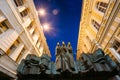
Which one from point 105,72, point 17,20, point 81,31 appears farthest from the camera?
point 81,31

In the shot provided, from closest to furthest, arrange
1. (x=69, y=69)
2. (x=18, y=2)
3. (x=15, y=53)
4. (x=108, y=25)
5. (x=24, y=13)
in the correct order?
(x=69, y=69) < (x=15, y=53) < (x=108, y=25) < (x=18, y=2) < (x=24, y=13)

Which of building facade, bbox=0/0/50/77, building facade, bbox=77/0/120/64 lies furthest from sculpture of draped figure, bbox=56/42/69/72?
building facade, bbox=77/0/120/64

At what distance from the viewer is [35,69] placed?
3.34 m

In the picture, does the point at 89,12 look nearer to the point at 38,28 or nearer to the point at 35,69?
the point at 38,28

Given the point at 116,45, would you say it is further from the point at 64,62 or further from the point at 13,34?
the point at 13,34

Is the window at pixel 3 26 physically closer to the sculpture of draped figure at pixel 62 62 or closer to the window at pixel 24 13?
the window at pixel 24 13

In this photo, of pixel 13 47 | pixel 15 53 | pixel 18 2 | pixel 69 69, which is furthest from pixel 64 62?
pixel 18 2

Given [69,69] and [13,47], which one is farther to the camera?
[13,47]

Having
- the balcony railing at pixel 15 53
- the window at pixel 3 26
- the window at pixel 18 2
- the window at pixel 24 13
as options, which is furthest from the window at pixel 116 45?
the window at pixel 18 2

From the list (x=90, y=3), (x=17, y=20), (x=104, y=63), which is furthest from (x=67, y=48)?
(x=90, y=3)

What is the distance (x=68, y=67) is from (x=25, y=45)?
12762 mm

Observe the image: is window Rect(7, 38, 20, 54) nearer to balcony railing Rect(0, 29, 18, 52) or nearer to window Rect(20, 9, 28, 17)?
balcony railing Rect(0, 29, 18, 52)

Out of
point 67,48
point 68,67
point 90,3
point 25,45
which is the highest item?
point 68,67

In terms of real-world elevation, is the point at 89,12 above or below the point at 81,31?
above
